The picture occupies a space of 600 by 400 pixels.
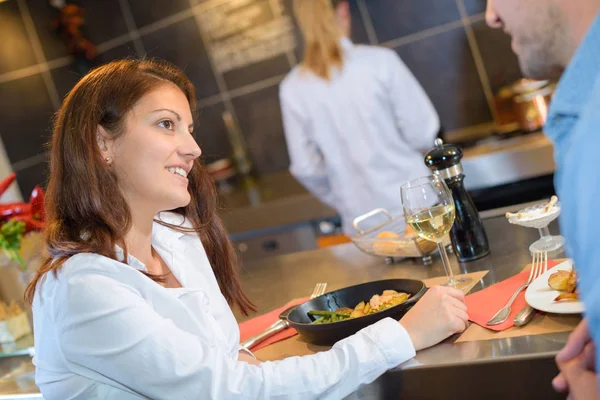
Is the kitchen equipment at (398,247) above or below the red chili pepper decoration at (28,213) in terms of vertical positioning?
below

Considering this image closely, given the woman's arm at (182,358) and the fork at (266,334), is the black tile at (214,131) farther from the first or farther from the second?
the woman's arm at (182,358)

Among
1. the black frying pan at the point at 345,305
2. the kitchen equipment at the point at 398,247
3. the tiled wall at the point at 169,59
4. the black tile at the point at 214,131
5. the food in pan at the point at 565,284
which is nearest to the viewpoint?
the food in pan at the point at 565,284

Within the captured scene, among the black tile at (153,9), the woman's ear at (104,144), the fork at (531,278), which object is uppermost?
the black tile at (153,9)

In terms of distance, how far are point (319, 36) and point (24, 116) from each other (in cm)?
241

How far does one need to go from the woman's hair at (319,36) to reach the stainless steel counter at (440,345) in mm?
1046

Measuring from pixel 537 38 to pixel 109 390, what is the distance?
903mm

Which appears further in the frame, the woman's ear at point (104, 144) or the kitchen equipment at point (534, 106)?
the kitchen equipment at point (534, 106)

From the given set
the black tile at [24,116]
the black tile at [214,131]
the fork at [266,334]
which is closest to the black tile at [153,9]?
the black tile at [214,131]

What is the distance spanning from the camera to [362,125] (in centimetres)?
307

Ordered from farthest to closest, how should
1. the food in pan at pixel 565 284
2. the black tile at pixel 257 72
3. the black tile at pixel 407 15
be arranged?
the black tile at pixel 257 72 → the black tile at pixel 407 15 → the food in pan at pixel 565 284

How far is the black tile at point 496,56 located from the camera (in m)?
3.76

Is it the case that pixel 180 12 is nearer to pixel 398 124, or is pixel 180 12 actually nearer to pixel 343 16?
pixel 343 16

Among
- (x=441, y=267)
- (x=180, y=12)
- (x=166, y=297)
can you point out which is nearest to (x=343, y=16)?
(x=180, y=12)

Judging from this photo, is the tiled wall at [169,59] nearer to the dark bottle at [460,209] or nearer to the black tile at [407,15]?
the black tile at [407,15]
